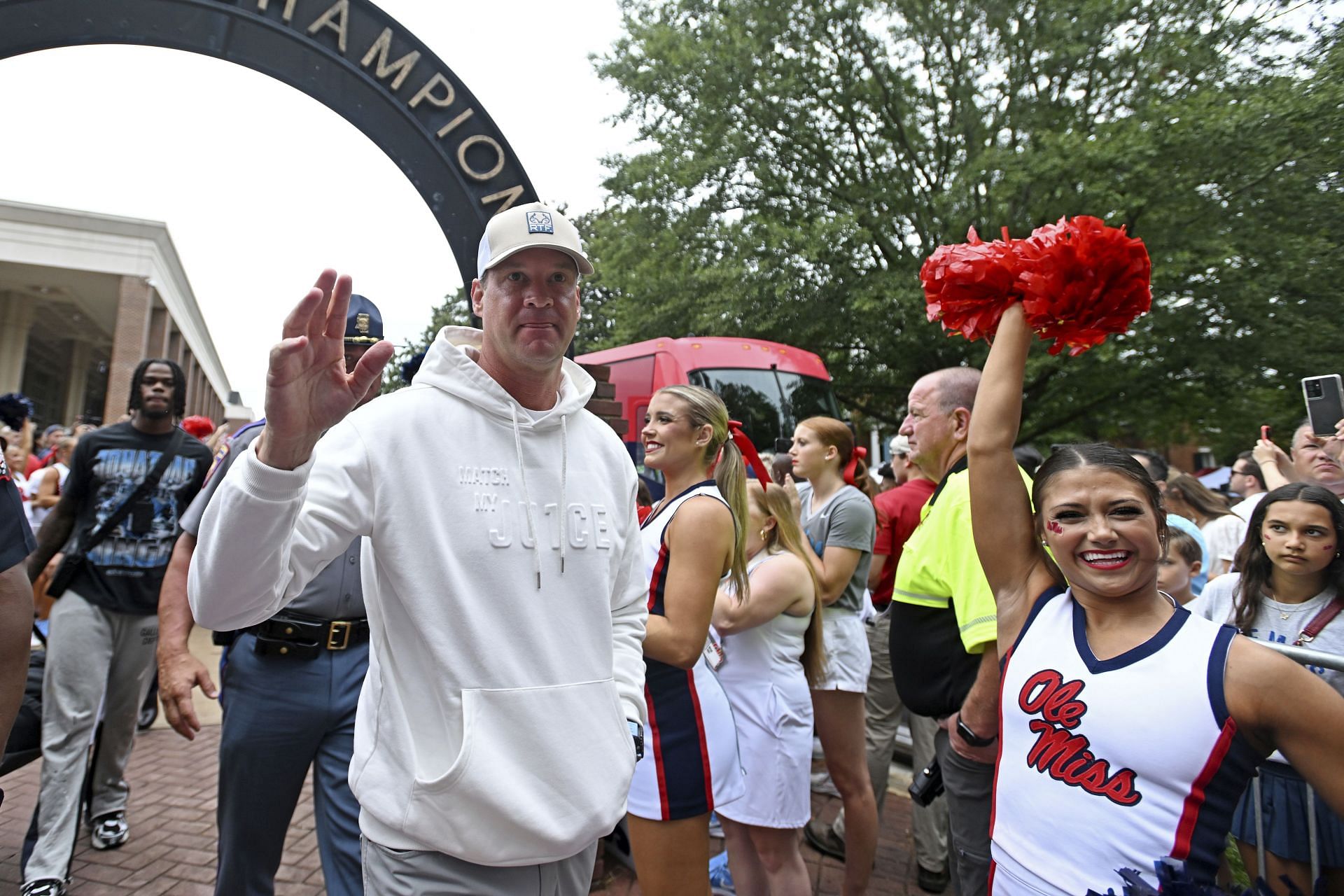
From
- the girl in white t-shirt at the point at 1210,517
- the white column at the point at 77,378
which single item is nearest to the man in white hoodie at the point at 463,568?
the girl in white t-shirt at the point at 1210,517

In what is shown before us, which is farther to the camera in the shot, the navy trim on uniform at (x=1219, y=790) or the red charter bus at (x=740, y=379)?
the red charter bus at (x=740, y=379)

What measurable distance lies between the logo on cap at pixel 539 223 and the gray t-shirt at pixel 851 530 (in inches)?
109

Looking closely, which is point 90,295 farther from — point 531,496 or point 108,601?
point 531,496

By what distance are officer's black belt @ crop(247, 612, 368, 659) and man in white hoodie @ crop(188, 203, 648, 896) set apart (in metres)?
0.97

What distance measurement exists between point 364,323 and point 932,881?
3.55 metres

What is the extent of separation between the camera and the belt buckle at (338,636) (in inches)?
104

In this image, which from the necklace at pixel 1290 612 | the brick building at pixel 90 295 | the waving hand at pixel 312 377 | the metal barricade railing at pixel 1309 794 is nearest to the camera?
the waving hand at pixel 312 377

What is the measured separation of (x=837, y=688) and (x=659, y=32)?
14087 mm

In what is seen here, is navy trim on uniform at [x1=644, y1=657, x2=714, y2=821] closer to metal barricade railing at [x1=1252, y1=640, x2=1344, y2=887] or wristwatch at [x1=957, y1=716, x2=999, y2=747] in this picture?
wristwatch at [x1=957, y1=716, x2=999, y2=747]

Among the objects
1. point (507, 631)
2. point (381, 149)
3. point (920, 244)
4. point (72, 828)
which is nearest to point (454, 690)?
point (507, 631)

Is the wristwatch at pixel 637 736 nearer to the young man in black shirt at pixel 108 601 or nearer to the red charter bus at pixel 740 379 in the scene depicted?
the young man in black shirt at pixel 108 601

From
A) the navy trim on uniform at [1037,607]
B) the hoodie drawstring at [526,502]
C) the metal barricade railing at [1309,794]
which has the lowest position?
the metal barricade railing at [1309,794]

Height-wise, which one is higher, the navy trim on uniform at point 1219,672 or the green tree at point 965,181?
the green tree at point 965,181

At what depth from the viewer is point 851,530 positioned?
14.0 ft
